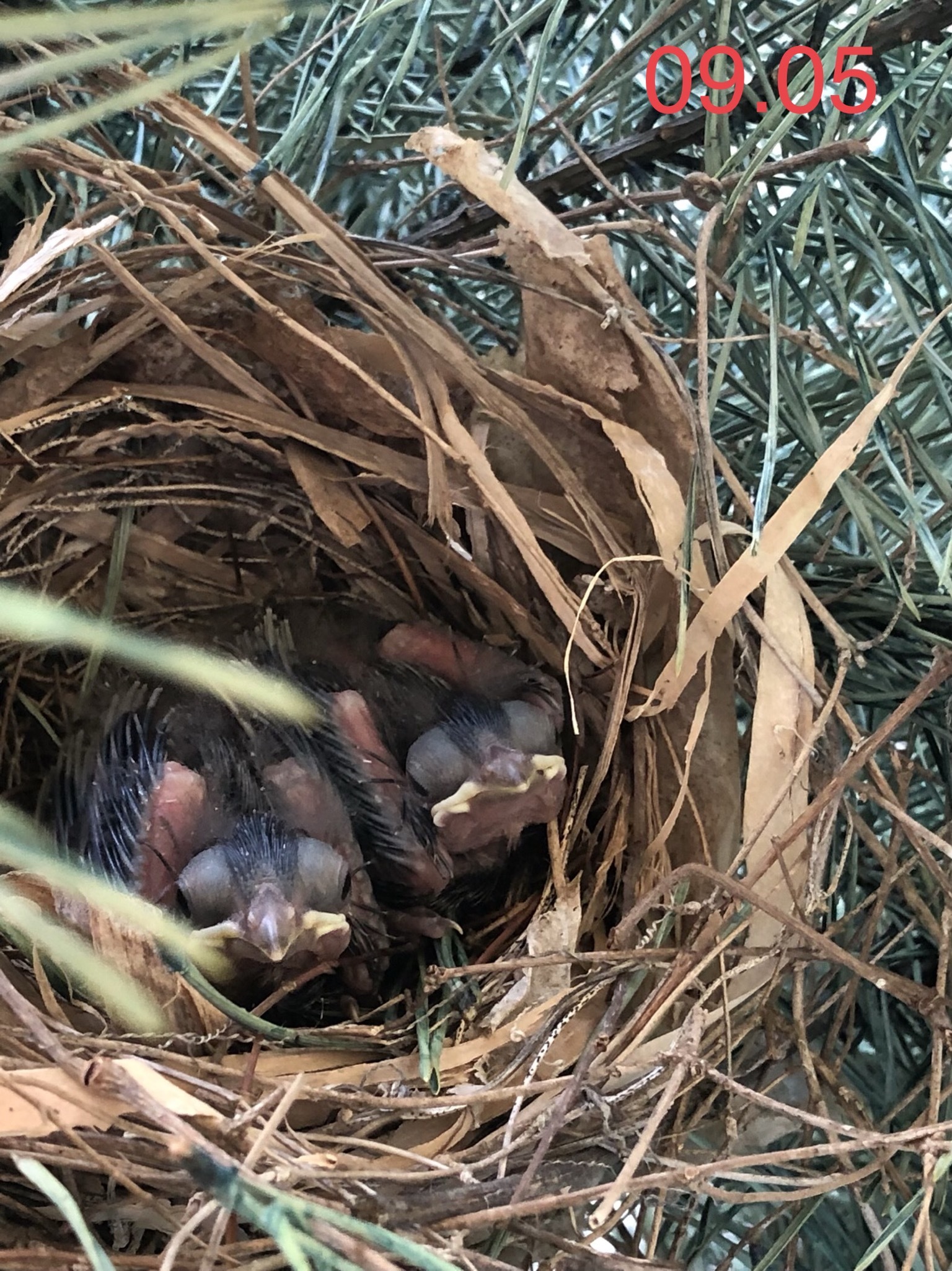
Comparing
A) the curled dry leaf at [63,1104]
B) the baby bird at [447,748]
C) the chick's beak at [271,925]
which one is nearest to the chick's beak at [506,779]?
the baby bird at [447,748]

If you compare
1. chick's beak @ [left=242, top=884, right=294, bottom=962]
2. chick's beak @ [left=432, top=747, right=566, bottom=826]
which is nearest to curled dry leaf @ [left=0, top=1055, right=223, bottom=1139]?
chick's beak @ [left=242, top=884, right=294, bottom=962]

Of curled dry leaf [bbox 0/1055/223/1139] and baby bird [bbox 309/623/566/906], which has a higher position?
curled dry leaf [bbox 0/1055/223/1139]

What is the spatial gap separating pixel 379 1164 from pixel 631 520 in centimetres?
45

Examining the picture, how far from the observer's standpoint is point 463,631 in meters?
0.95

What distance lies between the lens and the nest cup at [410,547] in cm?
63

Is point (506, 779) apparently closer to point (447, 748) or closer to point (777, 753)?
point (447, 748)

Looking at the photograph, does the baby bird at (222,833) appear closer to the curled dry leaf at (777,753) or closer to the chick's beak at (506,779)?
the chick's beak at (506,779)

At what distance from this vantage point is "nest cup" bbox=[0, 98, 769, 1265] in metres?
0.63

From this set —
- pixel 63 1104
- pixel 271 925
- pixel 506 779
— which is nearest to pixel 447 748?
pixel 506 779

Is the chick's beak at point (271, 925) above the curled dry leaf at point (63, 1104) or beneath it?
beneath

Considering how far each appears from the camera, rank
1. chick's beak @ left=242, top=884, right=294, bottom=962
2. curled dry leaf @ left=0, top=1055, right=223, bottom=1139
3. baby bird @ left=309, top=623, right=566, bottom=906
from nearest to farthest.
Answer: curled dry leaf @ left=0, top=1055, right=223, bottom=1139 → chick's beak @ left=242, top=884, right=294, bottom=962 → baby bird @ left=309, top=623, right=566, bottom=906

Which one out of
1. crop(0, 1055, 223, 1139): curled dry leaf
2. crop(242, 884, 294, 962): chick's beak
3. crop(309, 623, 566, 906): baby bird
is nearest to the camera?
crop(0, 1055, 223, 1139): curled dry leaf

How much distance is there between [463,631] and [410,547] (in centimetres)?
9

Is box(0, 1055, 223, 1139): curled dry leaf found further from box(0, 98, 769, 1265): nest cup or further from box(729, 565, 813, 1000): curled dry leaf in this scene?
box(729, 565, 813, 1000): curled dry leaf
